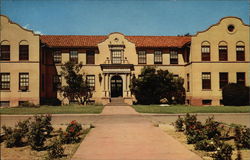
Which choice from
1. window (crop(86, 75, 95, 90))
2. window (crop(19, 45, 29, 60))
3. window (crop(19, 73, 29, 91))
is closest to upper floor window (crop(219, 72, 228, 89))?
window (crop(86, 75, 95, 90))

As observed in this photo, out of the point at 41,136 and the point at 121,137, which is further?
the point at 121,137

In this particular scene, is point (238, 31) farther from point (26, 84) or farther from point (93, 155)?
point (93, 155)

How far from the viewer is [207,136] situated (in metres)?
9.20

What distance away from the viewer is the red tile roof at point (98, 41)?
33.4 meters

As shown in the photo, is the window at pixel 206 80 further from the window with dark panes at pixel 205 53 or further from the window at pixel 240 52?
the window at pixel 240 52

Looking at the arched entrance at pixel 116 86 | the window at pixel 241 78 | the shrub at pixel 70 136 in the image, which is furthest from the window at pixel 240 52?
the shrub at pixel 70 136

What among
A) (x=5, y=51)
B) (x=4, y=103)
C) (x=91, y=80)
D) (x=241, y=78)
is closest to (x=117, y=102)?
(x=91, y=80)

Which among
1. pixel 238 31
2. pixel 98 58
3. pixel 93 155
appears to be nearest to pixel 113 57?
pixel 98 58

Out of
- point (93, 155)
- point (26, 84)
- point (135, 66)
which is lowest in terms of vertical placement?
point (93, 155)

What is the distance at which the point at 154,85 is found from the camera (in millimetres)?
30562

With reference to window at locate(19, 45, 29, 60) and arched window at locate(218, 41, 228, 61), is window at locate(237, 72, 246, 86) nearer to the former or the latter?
arched window at locate(218, 41, 228, 61)

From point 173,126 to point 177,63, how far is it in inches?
884

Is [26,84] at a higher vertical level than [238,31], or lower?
lower

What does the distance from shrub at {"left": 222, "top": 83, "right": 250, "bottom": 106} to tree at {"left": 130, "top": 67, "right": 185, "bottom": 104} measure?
222 inches
